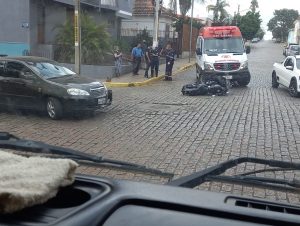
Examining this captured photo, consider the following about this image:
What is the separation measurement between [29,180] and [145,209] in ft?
1.59

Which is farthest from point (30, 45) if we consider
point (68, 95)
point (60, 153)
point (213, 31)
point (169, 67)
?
point (60, 153)

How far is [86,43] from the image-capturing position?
21219 mm

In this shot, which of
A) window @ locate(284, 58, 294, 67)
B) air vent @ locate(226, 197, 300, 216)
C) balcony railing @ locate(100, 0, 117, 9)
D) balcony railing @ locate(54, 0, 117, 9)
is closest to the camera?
air vent @ locate(226, 197, 300, 216)

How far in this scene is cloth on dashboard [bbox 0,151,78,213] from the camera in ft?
5.31

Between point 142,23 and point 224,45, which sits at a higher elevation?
point 142,23

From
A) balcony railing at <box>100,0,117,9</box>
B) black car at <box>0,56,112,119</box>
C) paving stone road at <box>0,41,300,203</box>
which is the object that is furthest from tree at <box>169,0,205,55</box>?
black car at <box>0,56,112,119</box>

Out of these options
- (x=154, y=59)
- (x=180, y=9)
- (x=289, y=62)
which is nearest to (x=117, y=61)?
(x=154, y=59)

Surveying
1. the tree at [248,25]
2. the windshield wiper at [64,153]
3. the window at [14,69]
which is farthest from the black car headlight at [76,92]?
the tree at [248,25]

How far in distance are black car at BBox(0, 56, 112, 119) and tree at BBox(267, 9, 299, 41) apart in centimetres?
11220

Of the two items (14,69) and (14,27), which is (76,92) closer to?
(14,69)

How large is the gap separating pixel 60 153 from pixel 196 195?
1.30m

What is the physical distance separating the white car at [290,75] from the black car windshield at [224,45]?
185 cm

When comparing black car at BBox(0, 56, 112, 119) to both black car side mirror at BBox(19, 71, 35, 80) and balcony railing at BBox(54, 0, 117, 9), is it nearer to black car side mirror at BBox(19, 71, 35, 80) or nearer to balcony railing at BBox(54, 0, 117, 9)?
black car side mirror at BBox(19, 71, 35, 80)

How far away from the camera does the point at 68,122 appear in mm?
10172
